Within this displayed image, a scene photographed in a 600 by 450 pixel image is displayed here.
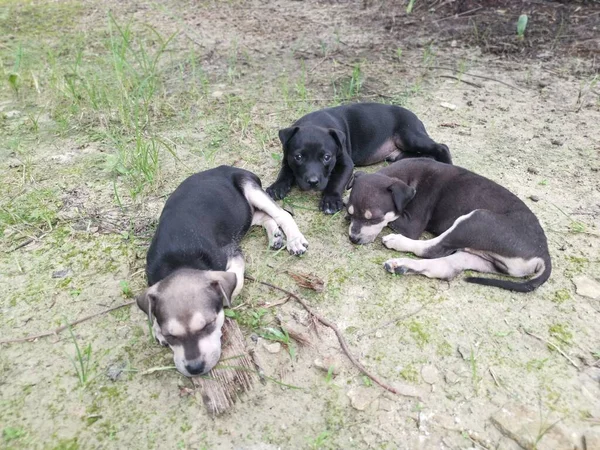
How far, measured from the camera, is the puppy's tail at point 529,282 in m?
4.04

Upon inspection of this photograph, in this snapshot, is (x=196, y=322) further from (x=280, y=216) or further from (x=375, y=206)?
(x=375, y=206)

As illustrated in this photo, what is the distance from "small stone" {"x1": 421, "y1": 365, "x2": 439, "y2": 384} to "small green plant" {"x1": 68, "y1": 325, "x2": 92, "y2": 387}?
2449mm

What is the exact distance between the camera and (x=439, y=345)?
12.1 feet

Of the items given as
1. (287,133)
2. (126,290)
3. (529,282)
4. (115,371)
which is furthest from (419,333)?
(287,133)

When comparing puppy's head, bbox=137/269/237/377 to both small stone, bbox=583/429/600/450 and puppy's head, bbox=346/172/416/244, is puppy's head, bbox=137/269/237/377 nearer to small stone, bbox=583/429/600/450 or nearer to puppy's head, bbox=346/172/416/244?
puppy's head, bbox=346/172/416/244

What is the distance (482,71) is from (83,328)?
737 cm

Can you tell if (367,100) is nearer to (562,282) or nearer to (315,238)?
(315,238)

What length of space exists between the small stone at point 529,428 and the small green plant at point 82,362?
9.41 feet

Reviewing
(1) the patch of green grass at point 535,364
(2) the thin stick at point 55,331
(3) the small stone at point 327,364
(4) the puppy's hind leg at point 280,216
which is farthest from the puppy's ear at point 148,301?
(1) the patch of green grass at point 535,364

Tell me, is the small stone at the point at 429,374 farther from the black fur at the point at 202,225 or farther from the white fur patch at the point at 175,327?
the black fur at the point at 202,225

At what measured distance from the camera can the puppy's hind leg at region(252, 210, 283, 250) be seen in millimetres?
4777

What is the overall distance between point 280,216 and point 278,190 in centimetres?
77

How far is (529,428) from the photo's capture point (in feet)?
10.0

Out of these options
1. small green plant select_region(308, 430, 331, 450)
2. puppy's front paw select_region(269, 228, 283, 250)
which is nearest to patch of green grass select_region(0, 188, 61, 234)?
puppy's front paw select_region(269, 228, 283, 250)
